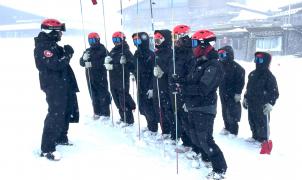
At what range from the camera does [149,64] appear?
7.15 meters

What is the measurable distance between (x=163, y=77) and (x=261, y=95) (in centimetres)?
215

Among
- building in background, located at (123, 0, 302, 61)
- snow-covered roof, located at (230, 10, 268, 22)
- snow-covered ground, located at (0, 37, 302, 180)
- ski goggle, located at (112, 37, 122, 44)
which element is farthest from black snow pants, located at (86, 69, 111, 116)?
snow-covered roof, located at (230, 10, 268, 22)

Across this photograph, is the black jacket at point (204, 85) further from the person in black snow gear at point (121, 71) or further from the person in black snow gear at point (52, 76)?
the person in black snow gear at point (121, 71)

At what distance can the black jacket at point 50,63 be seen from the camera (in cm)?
540

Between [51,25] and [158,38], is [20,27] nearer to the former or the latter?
[51,25]

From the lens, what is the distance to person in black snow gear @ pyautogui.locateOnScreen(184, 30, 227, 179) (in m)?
4.66

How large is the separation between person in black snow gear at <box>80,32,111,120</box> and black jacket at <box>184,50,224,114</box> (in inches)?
153

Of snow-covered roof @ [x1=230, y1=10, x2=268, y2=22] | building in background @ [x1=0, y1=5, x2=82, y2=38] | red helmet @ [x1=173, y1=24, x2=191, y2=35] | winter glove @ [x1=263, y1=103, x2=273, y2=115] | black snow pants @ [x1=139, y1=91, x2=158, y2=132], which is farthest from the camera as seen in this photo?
building in background @ [x1=0, y1=5, x2=82, y2=38]

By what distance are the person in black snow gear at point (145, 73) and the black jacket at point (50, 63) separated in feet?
6.22

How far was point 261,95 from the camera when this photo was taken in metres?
6.68

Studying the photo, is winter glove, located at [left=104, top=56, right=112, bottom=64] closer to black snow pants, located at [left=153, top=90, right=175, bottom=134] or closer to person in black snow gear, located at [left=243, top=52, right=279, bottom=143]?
black snow pants, located at [left=153, top=90, right=175, bottom=134]

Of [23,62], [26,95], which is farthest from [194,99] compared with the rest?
[23,62]

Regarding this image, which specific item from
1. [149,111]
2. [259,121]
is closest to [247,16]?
[259,121]

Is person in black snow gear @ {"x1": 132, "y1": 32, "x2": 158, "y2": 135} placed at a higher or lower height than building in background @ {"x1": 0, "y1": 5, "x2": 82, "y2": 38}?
lower
